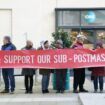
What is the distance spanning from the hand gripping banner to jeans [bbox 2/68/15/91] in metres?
0.20

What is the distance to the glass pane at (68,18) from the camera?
3173 centimetres

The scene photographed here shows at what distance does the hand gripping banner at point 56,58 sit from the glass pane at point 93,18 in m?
12.0

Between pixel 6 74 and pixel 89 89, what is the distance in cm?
293

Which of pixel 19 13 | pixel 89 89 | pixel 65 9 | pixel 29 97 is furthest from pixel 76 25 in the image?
pixel 29 97

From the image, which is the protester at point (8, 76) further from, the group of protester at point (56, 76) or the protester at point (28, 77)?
the protester at point (28, 77)

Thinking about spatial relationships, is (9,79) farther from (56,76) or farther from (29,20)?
(29,20)

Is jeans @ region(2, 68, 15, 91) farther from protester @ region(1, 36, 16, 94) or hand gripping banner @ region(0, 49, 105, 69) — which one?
hand gripping banner @ region(0, 49, 105, 69)

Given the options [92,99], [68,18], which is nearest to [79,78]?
[92,99]

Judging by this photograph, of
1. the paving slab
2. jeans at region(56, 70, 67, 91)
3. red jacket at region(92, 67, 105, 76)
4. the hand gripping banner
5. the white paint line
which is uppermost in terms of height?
the hand gripping banner

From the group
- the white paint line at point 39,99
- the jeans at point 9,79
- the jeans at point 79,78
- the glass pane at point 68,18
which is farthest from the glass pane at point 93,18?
the white paint line at point 39,99

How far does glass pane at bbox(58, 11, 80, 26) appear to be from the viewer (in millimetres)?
31734

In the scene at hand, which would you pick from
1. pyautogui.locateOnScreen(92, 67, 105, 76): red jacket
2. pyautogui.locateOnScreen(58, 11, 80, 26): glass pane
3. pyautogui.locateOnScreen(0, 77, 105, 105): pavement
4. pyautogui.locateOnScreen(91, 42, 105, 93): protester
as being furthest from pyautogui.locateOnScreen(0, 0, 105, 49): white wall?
pyautogui.locateOnScreen(91, 42, 105, 93): protester

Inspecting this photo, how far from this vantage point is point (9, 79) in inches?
776

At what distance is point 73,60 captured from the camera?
1980 cm
